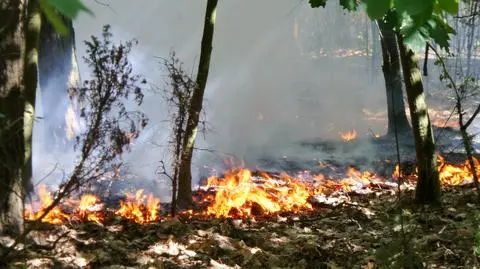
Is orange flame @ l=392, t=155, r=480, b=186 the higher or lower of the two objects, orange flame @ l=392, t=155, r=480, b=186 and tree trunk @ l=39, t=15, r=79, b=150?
the lower

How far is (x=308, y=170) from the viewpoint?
12.2 m

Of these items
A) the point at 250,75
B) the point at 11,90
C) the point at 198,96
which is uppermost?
the point at 250,75

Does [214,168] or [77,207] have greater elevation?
[214,168]

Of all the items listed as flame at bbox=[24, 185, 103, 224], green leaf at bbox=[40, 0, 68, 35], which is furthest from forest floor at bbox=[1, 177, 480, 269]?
green leaf at bbox=[40, 0, 68, 35]

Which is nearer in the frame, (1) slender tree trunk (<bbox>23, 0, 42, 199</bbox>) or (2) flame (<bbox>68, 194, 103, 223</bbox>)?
(1) slender tree trunk (<bbox>23, 0, 42, 199</bbox>)

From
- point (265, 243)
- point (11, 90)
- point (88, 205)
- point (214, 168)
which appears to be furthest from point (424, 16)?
point (214, 168)

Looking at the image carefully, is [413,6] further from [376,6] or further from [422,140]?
[422,140]

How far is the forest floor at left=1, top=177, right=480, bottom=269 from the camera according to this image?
12.7 feet

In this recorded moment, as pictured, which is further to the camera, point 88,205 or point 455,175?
point 455,175

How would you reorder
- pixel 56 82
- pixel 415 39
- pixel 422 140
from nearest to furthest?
pixel 415 39, pixel 422 140, pixel 56 82

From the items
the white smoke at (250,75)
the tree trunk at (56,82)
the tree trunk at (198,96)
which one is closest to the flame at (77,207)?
the tree trunk at (198,96)

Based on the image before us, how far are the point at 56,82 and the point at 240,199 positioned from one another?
6774 millimetres

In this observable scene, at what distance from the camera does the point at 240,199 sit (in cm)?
802

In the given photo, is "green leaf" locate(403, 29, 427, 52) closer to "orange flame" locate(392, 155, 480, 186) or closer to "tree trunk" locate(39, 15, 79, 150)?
"orange flame" locate(392, 155, 480, 186)
